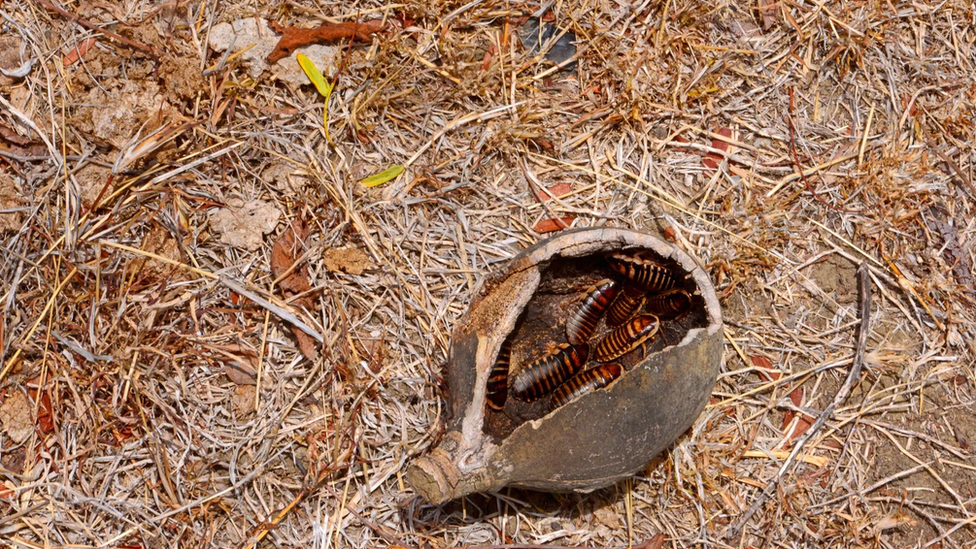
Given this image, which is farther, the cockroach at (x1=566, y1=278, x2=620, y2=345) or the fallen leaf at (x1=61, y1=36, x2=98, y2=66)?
the fallen leaf at (x1=61, y1=36, x2=98, y2=66)

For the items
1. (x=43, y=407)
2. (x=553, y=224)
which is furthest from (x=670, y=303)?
(x=43, y=407)

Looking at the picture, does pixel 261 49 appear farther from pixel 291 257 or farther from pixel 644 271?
pixel 644 271

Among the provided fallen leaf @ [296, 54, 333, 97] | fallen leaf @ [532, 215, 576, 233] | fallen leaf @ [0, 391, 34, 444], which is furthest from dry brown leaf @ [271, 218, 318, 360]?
fallen leaf @ [0, 391, 34, 444]

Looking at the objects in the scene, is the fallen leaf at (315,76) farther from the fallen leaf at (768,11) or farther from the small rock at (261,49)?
the fallen leaf at (768,11)

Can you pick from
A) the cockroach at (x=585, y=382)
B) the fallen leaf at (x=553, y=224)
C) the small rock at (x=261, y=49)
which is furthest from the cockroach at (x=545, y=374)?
the small rock at (x=261, y=49)

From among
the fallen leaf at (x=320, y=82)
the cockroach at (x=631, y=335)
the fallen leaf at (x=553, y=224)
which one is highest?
the fallen leaf at (x=320, y=82)

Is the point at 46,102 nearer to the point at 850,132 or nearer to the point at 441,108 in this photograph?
the point at 441,108

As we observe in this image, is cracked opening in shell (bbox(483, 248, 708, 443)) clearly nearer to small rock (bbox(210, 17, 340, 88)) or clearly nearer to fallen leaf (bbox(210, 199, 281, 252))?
fallen leaf (bbox(210, 199, 281, 252))
